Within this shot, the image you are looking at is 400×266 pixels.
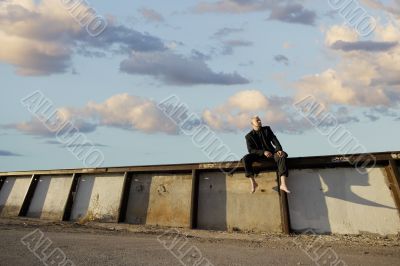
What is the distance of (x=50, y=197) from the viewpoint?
11078 millimetres

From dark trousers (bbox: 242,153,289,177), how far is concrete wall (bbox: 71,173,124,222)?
382cm

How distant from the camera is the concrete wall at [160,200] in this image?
27.5 feet

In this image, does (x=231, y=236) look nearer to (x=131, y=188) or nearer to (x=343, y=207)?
(x=343, y=207)

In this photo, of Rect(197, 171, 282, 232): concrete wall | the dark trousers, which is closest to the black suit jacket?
the dark trousers

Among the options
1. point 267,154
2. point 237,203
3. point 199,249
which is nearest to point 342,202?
point 267,154

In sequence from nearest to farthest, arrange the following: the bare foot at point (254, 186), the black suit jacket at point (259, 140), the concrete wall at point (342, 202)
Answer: the concrete wall at point (342, 202) < the bare foot at point (254, 186) < the black suit jacket at point (259, 140)

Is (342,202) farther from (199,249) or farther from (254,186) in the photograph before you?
(199,249)

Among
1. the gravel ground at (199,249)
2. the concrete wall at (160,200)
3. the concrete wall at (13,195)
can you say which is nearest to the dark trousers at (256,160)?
the gravel ground at (199,249)

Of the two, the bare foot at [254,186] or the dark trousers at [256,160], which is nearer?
the dark trousers at [256,160]

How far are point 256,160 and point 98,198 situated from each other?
15.4 ft

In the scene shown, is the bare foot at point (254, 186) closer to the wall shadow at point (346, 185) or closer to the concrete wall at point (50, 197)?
the wall shadow at point (346, 185)

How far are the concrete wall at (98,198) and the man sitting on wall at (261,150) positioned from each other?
384 centimetres

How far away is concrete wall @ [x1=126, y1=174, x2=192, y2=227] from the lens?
8367mm

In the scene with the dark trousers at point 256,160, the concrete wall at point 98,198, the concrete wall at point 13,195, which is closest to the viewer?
the dark trousers at point 256,160
